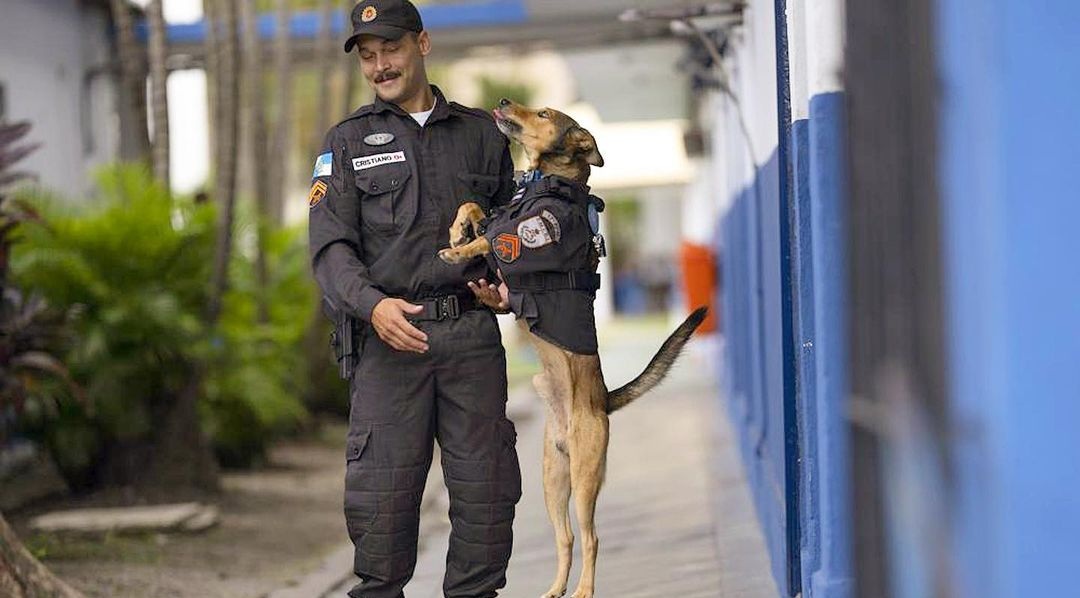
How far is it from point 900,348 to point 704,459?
9853 millimetres

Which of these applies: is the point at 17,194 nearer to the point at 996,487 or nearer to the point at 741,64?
the point at 741,64

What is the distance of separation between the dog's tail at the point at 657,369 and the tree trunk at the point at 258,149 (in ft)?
23.6

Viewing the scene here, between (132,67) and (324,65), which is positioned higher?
(324,65)

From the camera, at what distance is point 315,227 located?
4.94m

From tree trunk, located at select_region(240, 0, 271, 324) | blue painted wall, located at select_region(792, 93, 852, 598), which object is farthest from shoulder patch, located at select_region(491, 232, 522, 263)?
tree trunk, located at select_region(240, 0, 271, 324)

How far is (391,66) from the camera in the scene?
498 cm

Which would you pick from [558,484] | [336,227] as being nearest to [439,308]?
[336,227]

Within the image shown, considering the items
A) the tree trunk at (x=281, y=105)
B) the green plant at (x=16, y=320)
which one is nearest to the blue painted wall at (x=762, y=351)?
the green plant at (x=16, y=320)

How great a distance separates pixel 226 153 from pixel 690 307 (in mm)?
7791

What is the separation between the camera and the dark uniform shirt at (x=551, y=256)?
15.5 feet

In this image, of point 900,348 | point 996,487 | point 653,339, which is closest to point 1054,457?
point 996,487

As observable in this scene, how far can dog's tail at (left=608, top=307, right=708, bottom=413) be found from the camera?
17.3ft

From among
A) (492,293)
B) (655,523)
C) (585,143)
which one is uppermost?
(585,143)

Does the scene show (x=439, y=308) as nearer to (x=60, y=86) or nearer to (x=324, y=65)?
(x=324, y=65)
